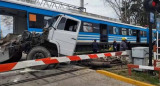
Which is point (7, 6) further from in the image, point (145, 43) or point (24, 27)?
point (145, 43)

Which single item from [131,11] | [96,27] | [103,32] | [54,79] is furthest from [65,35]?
[131,11]

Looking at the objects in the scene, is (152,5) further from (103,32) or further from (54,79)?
(103,32)

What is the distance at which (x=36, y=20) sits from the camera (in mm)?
10430

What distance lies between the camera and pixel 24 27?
10477 mm

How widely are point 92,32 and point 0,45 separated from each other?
8.21 meters

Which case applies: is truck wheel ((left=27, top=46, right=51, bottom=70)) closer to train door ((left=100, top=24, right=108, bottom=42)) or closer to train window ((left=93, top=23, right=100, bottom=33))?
train window ((left=93, top=23, right=100, bottom=33))

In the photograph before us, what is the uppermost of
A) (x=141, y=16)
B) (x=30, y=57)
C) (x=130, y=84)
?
(x=141, y=16)

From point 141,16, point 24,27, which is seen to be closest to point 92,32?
point 24,27

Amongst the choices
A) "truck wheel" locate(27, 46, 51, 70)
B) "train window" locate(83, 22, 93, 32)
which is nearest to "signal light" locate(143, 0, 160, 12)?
"truck wheel" locate(27, 46, 51, 70)

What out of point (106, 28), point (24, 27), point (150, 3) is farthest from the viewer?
point (106, 28)

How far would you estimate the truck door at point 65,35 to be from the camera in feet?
23.4

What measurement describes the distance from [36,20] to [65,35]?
12.8 feet

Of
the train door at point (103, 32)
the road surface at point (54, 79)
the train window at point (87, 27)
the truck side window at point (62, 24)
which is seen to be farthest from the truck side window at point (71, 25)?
the train door at point (103, 32)

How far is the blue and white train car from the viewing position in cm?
974
